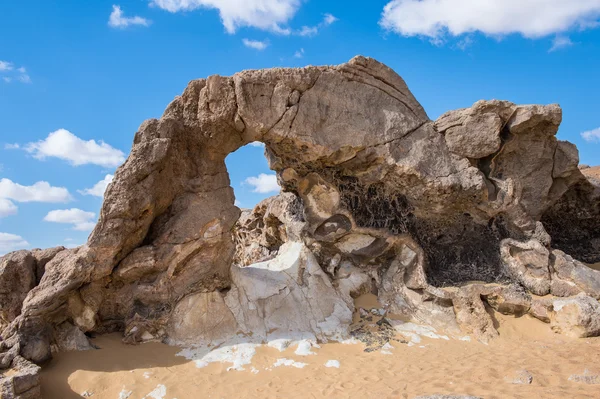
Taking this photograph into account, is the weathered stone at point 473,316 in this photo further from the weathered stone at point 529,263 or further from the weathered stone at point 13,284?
the weathered stone at point 13,284

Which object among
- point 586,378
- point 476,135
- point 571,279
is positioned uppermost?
point 476,135

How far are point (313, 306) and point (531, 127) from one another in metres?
4.92

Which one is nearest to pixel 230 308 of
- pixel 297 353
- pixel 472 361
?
pixel 297 353

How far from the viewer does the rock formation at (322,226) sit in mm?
5676

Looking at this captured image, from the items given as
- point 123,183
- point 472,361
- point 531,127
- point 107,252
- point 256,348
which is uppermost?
point 531,127

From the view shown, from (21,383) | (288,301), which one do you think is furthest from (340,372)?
(21,383)

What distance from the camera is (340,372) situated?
507 centimetres

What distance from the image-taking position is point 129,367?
5.07 m

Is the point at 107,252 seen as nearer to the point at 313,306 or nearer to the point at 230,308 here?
the point at 230,308

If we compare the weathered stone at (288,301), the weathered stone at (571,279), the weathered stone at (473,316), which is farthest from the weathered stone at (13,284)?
the weathered stone at (571,279)

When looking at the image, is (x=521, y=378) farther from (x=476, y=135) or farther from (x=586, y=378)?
(x=476, y=135)

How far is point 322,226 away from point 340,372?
313 centimetres

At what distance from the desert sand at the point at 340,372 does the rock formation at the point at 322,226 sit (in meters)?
0.38

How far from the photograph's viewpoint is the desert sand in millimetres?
4387
